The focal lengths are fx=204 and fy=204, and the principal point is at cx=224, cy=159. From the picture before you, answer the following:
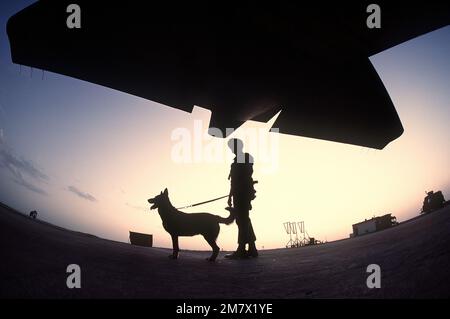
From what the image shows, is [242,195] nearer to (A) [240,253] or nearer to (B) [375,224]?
(A) [240,253]

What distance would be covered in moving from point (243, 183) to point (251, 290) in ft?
9.50

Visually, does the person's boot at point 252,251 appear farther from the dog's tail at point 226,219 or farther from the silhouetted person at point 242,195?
the dog's tail at point 226,219

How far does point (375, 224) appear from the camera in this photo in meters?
14.8

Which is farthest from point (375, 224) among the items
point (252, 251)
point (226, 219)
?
point (226, 219)

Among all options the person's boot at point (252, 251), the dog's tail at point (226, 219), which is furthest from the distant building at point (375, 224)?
the dog's tail at point (226, 219)

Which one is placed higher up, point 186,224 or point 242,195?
point 242,195

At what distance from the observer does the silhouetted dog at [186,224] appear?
352 centimetres

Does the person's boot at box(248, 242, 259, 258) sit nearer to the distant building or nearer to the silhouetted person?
the silhouetted person

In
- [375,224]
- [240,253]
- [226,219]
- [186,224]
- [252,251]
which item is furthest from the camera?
[375,224]

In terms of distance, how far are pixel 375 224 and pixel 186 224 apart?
16611 millimetres

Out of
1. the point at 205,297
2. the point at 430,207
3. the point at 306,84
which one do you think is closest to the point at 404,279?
the point at 205,297

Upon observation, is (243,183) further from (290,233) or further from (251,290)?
(290,233)

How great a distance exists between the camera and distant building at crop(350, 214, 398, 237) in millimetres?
13781
